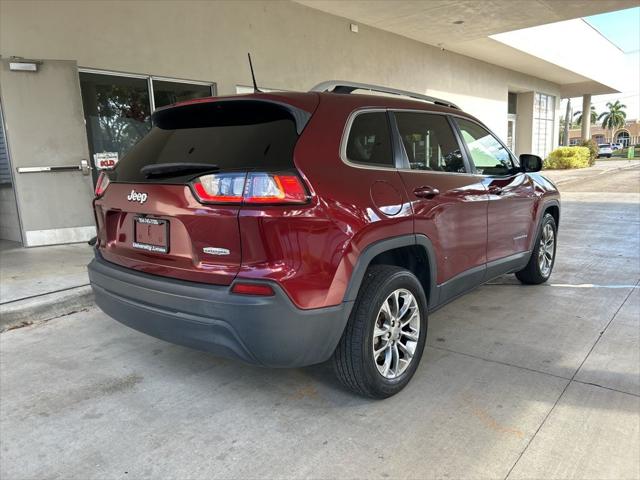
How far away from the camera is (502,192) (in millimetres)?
4316

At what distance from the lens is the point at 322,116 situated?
283 cm

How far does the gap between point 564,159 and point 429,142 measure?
87.8 ft

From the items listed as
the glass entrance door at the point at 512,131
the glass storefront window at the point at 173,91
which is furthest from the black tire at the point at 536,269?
the glass entrance door at the point at 512,131

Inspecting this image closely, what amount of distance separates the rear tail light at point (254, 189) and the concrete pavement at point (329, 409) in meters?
1.32

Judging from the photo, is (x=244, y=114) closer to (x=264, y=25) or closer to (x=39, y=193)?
(x=39, y=193)

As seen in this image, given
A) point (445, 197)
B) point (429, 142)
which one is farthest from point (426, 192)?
point (429, 142)

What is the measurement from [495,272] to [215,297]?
278 centimetres

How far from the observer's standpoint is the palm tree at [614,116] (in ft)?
332

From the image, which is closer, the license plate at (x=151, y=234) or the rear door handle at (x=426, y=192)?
the license plate at (x=151, y=234)

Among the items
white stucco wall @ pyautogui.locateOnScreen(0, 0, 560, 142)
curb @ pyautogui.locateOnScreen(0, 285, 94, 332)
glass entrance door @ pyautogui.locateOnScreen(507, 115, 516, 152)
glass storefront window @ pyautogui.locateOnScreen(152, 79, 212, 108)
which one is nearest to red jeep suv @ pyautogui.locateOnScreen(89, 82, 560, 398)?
curb @ pyautogui.locateOnScreen(0, 285, 94, 332)

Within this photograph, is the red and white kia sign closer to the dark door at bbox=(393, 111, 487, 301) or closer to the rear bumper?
the rear bumper

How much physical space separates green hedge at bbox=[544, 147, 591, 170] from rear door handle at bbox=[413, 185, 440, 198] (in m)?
26.4

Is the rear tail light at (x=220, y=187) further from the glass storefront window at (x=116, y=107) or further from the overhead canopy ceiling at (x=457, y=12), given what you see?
the overhead canopy ceiling at (x=457, y=12)

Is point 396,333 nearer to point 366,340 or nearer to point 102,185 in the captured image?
point 366,340
